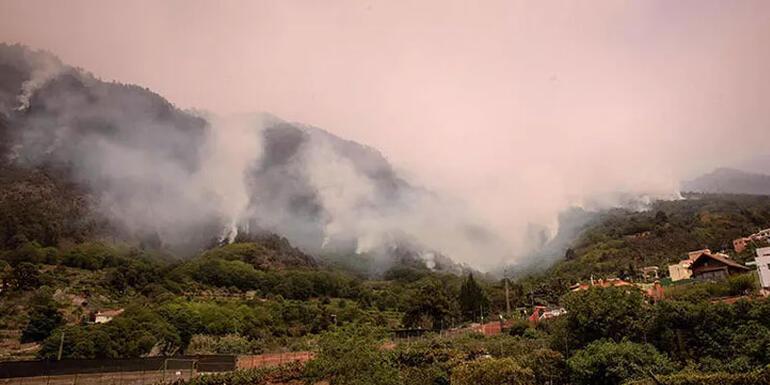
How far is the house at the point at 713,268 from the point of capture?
118ft

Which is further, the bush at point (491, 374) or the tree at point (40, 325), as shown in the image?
the tree at point (40, 325)

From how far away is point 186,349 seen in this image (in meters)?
41.3

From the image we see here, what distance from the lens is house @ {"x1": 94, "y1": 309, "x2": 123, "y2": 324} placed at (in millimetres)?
44656

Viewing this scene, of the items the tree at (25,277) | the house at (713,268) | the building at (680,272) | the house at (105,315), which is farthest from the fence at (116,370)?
the building at (680,272)

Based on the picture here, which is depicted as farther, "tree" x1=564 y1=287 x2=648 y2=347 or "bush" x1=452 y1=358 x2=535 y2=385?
"tree" x1=564 y1=287 x2=648 y2=347

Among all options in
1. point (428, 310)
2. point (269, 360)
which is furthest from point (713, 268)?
point (269, 360)

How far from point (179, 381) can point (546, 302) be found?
41790 mm

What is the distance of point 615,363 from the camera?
21.0m

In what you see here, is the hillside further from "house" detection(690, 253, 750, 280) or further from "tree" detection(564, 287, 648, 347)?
"tree" detection(564, 287, 648, 347)

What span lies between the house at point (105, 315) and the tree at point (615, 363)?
3821cm

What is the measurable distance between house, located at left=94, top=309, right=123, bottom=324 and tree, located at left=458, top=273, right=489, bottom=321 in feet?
122

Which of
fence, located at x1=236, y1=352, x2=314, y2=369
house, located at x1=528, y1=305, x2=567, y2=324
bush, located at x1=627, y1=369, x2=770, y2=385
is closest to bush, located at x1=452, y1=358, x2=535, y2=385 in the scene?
bush, located at x1=627, y1=369, x2=770, y2=385

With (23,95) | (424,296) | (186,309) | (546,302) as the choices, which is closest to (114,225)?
(23,95)

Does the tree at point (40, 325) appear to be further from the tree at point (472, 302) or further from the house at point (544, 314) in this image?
the tree at point (472, 302)
